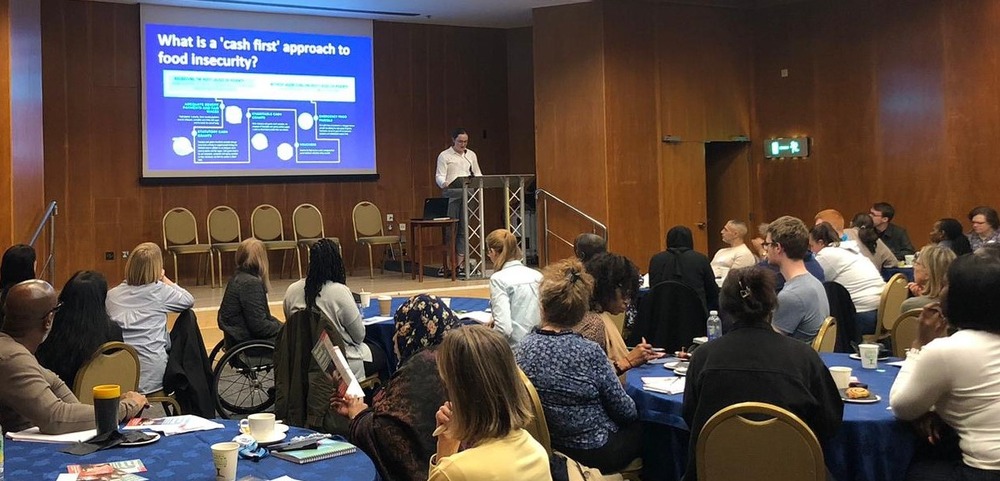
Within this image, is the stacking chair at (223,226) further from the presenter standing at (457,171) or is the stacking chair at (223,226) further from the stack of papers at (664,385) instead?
the stack of papers at (664,385)

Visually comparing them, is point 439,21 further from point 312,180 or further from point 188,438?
point 188,438

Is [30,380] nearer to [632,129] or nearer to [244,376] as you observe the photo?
[244,376]

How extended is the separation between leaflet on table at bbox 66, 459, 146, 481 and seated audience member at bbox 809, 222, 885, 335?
4735 millimetres

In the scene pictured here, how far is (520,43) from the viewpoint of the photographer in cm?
1288

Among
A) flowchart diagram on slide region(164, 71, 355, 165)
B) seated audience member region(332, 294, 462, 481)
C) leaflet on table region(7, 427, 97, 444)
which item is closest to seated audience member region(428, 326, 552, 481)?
seated audience member region(332, 294, 462, 481)

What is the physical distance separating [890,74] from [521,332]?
767cm

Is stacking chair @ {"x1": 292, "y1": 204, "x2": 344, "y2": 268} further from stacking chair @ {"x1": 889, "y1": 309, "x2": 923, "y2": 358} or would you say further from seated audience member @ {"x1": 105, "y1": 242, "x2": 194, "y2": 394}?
stacking chair @ {"x1": 889, "y1": 309, "x2": 923, "y2": 358}

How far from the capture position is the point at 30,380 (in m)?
2.81

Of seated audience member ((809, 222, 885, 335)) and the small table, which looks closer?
seated audience member ((809, 222, 885, 335))

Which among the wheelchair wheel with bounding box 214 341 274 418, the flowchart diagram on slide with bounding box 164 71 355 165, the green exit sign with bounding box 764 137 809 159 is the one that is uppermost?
the flowchart diagram on slide with bounding box 164 71 355 165

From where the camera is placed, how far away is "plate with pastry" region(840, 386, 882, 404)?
10.3 feet

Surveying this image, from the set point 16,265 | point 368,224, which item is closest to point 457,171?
point 368,224

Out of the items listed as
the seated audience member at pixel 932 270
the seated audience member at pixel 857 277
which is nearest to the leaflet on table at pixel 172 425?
the seated audience member at pixel 932 270

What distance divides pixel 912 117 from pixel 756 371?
8.88 metres
